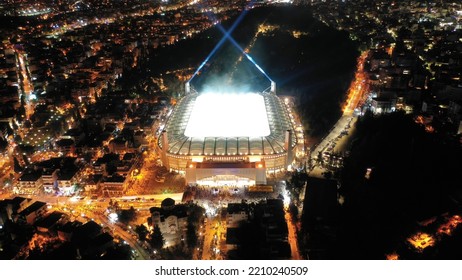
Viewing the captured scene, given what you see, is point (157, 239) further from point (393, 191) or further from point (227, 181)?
point (393, 191)

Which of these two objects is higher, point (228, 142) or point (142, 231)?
point (228, 142)

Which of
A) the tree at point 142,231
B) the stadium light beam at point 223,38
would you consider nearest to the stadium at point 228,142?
the tree at point 142,231

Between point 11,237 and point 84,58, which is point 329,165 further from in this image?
point 84,58

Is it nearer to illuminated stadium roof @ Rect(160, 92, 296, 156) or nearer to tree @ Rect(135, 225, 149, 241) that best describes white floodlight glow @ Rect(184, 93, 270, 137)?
illuminated stadium roof @ Rect(160, 92, 296, 156)

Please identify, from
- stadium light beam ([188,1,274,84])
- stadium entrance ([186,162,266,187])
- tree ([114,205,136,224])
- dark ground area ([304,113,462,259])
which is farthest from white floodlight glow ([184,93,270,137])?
stadium light beam ([188,1,274,84])

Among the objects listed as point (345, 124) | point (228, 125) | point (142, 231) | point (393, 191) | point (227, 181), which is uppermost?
point (228, 125)

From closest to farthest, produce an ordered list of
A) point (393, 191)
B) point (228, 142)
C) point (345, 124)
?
point (393, 191) → point (228, 142) → point (345, 124)

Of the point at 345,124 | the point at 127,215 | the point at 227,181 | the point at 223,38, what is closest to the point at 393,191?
the point at 227,181
